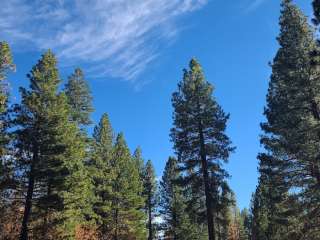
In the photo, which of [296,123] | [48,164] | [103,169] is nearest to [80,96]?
[103,169]

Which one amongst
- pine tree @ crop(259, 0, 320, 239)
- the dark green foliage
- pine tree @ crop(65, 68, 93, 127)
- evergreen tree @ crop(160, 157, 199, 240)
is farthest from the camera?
evergreen tree @ crop(160, 157, 199, 240)

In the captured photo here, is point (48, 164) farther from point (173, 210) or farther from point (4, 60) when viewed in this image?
point (173, 210)

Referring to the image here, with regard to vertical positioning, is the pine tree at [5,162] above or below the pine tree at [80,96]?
below

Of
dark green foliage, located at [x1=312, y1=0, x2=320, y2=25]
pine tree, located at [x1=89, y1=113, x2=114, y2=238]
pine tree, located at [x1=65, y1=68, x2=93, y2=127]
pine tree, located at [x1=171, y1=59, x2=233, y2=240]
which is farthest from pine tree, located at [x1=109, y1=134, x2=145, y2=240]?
dark green foliage, located at [x1=312, y1=0, x2=320, y2=25]

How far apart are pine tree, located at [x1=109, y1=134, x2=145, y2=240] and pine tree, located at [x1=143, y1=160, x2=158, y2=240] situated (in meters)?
8.09

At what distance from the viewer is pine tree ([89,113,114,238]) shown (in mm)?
41450

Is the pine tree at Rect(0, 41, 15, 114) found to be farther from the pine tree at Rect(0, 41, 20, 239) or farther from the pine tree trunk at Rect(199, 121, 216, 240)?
the pine tree trunk at Rect(199, 121, 216, 240)

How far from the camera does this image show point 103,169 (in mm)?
42531

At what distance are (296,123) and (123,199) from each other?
1028 inches

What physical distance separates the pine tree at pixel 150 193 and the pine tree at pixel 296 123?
108 feet

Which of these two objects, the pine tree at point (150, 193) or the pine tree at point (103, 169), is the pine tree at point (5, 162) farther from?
the pine tree at point (150, 193)

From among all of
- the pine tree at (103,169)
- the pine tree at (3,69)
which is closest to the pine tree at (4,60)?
the pine tree at (3,69)

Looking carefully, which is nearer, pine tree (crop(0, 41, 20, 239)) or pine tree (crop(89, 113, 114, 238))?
pine tree (crop(0, 41, 20, 239))

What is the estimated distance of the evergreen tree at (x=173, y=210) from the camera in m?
51.0
